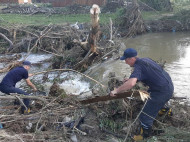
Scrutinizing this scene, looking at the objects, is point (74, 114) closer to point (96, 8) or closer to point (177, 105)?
point (177, 105)

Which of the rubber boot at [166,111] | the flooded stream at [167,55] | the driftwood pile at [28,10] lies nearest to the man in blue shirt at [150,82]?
the rubber boot at [166,111]

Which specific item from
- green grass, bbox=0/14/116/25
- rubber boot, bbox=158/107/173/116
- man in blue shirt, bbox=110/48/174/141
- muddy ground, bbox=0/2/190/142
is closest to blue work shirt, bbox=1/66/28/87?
muddy ground, bbox=0/2/190/142

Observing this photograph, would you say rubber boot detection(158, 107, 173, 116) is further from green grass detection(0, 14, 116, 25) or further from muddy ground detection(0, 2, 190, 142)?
green grass detection(0, 14, 116, 25)

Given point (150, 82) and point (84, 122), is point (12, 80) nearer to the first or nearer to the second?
point (84, 122)

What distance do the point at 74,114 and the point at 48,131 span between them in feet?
2.23

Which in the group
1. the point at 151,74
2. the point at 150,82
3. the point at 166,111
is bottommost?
the point at 166,111

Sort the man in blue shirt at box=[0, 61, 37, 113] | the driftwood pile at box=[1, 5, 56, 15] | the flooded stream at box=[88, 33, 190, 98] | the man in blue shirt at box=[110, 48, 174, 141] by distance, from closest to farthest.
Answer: the man in blue shirt at box=[110, 48, 174, 141], the man in blue shirt at box=[0, 61, 37, 113], the flooded stream at box=[88, 33, 190, 98], the driftwood pile at box=[1, 5, 56, 15]

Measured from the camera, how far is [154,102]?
3.75 m

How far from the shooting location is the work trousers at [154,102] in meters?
3.71

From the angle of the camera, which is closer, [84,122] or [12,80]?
[84,122]

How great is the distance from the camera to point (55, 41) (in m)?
11.0

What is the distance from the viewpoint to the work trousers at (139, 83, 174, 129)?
3.71 m

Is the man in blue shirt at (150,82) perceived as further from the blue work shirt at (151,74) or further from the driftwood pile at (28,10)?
the driftwood pile at (28,10)

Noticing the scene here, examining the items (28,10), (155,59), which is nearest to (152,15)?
(155,59)
